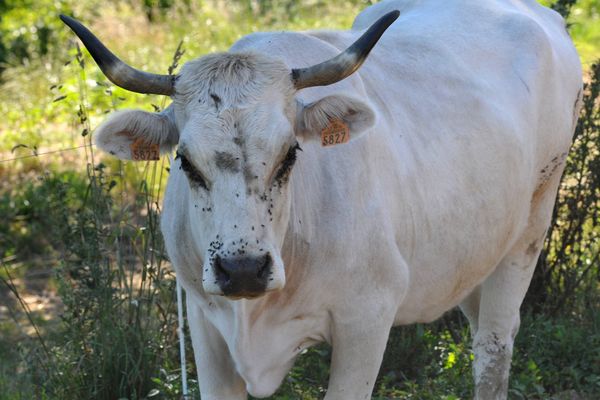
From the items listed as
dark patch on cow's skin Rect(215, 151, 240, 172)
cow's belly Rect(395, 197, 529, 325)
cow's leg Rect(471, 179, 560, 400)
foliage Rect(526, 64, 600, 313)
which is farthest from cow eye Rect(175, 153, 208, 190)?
foliage Rect(526, 64, 600, 313)

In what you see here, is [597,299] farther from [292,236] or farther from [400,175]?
[292,236]

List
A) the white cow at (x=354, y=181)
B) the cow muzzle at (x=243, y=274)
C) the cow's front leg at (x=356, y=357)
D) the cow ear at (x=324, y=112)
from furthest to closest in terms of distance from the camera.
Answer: the cow's front leg at (x=356, y=357) < the cow ear at (x=324, y=112) < the white cow at (x=354, y=181) < the cow muzzle at (x=243, y=274)

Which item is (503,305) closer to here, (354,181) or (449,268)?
(449,268)

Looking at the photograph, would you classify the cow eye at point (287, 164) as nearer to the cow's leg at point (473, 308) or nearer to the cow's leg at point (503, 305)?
the cow's leg at point (503, 305)

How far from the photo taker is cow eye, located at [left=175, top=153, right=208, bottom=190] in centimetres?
335

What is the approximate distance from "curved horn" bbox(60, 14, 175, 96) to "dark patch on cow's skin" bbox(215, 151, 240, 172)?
38 centimetres

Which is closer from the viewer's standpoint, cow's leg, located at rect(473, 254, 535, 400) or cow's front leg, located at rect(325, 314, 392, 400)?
cow's front leg, located at rect(325, 314, 392, 400)

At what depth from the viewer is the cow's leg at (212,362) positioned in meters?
3.96

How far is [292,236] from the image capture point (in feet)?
12.0

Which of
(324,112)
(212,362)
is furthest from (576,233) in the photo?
(324,112)

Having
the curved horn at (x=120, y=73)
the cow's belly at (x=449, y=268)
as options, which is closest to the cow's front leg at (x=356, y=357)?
the cow's belly at (x=449, y=268)

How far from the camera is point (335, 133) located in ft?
11.8

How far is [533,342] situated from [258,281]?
288 cm

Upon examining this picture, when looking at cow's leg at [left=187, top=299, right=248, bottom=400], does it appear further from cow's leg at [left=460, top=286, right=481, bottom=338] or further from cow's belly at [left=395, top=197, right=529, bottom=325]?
cow's leg at [left=460, top=286, right=481, bottom=338]
